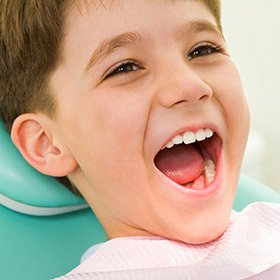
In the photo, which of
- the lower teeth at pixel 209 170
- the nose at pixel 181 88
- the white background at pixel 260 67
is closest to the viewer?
the nose at pixel 181 88

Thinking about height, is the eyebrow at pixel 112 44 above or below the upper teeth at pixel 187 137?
above

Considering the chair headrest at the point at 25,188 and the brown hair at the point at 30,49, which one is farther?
the chair headrest at the point at 25,188

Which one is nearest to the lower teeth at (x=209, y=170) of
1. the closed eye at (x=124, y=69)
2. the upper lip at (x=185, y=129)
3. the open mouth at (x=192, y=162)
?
the open mouth at (x=192, y=162)

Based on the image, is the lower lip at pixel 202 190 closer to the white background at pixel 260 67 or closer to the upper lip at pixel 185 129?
the upper lip at pixel 185 129

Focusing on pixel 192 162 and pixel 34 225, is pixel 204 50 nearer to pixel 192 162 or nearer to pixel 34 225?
pixel 192 162

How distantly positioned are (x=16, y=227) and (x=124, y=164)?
296 mm

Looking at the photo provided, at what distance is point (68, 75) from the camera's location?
105cm

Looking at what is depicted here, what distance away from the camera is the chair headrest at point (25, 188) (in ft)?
3.82

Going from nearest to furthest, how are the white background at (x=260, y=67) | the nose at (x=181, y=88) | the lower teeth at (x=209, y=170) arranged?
the nose at (x=181, y=88) < the lower teeth at (x=209, y=170) < the white background at (x=260, y=67)

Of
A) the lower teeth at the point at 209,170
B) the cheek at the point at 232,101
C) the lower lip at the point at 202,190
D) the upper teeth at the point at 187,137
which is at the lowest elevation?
the lower lip at the point at 202,190

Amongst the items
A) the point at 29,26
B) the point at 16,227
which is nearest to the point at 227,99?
the point at 29,26

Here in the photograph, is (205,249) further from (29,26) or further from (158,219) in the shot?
(29,26)

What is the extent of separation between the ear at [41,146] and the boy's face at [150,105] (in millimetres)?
41

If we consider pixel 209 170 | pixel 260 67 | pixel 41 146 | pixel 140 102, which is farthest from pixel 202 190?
pixel 260 67
